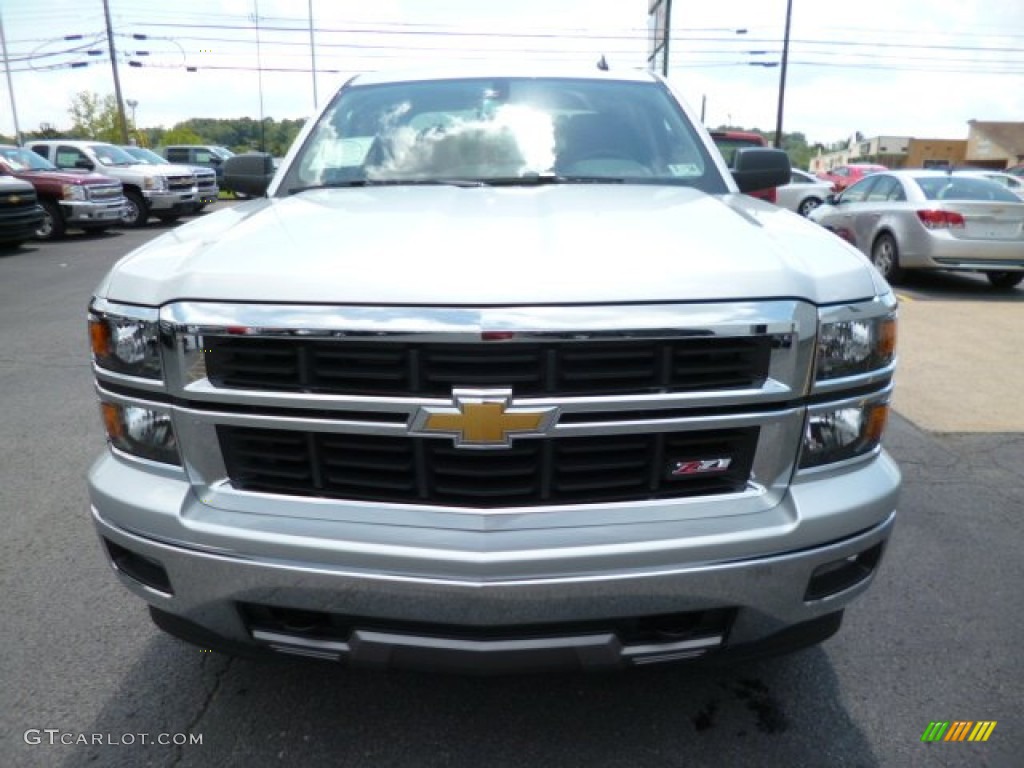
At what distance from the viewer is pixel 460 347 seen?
5.52 feet

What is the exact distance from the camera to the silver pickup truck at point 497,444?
1692mm

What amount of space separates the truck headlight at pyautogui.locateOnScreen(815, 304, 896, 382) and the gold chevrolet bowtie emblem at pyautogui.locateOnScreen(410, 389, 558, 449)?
2.12ft

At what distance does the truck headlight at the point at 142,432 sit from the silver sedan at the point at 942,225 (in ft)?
32.7

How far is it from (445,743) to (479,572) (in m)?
0.76

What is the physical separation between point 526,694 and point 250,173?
2553 mm

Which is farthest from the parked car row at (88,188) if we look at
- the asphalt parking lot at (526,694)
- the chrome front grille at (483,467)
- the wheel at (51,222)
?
the chrome front grille at (483,467)

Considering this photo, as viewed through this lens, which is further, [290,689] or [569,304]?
[290,689]

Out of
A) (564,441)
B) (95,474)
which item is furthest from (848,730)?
(95,474)

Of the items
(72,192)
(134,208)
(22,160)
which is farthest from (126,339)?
(134,208)

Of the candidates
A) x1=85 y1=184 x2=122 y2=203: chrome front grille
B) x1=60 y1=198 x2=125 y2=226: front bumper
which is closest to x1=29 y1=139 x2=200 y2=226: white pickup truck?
x1=85 y1=184 x2=122 y2=203: chrome front grille

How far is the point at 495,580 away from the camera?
1.66 metres

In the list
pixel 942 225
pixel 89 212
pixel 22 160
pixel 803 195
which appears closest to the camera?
pixel 942 225

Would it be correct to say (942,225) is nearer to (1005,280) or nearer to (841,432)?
(1005,280)

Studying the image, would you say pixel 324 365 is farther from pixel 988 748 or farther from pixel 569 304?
pixel 988 748
